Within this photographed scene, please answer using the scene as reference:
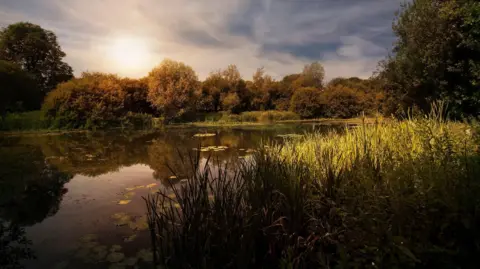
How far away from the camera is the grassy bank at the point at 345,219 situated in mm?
1901

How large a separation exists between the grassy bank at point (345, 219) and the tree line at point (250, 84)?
7.00 m

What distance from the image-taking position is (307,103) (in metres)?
33.0

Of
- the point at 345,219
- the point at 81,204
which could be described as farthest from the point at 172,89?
the point at 345,219

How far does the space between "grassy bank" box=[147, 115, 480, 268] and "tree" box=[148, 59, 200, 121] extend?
2387cm

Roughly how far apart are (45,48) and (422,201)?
38.8m

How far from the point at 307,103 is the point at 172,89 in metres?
16.3

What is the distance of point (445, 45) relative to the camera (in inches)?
346

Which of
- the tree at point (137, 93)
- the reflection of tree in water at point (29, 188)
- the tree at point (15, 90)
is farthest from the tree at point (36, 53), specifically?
the reflection of tree in water at point (29, 188)

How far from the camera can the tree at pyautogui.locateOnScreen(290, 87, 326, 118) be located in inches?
1308

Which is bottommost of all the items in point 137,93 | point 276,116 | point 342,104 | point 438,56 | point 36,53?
point 276,116

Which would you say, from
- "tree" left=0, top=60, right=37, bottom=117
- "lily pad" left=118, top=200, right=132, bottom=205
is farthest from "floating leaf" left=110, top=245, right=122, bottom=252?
"tree" left=0, top=60, right=37, bottom=117

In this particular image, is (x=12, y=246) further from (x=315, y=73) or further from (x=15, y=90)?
(x=315, y=73)

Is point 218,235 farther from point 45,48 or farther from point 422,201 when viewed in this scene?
point 45,48

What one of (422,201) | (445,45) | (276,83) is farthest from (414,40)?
(276,83)
